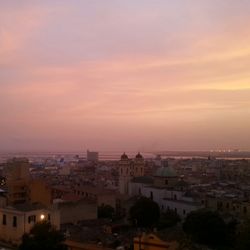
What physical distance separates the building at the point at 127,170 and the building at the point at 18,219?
23.7 m

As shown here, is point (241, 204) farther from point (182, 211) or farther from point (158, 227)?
point (158, 227)

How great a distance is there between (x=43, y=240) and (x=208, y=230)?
11.4 meters

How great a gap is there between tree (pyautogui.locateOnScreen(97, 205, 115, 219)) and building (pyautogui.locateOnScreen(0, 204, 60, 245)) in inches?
435

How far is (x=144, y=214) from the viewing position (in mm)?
29859

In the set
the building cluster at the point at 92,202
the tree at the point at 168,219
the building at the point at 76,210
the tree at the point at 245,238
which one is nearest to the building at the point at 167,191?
the building cluster at the point at 92,202

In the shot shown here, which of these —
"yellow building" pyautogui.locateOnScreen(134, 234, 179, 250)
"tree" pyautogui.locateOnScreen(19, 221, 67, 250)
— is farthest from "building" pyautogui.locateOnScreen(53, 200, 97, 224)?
"yellow building" pyautogui.locateOnScreen(134, 234, 179, 250)

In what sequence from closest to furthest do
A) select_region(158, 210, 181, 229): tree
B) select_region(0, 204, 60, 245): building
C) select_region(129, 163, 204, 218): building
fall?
select_region(0, 204, 60, 245): building, select_region(158, 210, 181, 229): tree, select_region(129, 163, 204, 218): building

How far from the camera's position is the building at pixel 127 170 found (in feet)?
148

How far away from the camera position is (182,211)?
33.7m

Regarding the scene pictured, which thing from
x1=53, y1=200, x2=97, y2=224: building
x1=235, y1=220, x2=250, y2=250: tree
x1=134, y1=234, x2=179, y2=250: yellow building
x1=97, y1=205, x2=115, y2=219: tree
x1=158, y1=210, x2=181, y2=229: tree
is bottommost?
x1=158, y1=210, x2=181, y2=229: tree

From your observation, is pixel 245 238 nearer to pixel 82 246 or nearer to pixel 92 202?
pixel 82 246

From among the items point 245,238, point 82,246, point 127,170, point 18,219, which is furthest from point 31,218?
point 127,170

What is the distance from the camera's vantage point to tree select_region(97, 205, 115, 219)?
3216 centimetres

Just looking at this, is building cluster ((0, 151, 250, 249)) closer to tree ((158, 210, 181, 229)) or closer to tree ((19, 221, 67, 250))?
tree ((158, 210, 181, 229))
